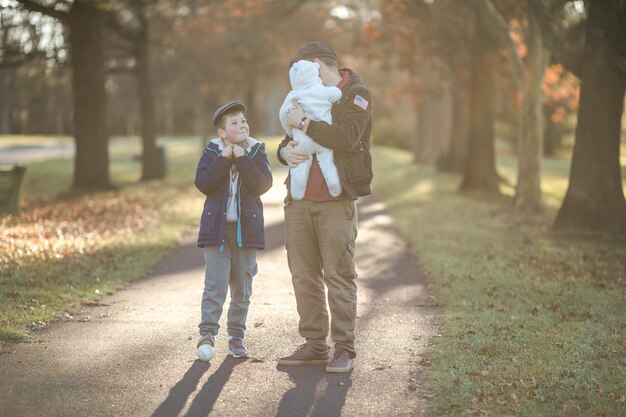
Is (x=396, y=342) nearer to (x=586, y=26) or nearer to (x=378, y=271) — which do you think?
(x=378, y=271)

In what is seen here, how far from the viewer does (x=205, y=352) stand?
6.14 meters

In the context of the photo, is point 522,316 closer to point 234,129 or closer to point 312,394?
point 312,394

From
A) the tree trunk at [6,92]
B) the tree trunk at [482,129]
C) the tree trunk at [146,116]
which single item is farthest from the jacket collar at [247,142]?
the tree trunk at [146,116]

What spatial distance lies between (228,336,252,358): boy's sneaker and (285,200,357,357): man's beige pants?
48 cm

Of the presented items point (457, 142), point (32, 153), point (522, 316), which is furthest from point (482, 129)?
point (32, 153)

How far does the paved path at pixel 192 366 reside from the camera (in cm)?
518

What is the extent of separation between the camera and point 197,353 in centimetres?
621

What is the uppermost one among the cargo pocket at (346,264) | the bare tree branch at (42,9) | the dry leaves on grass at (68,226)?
the bare tree branch at (42,9)

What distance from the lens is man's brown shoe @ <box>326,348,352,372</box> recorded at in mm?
5930

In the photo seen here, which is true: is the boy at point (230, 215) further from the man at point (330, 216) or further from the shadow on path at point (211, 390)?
the man at point (330, 216)

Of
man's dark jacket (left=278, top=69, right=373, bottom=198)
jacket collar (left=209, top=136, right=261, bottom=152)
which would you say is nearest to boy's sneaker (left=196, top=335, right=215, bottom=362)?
jacket collar (left=209, top=136, right=261, bottom=152)

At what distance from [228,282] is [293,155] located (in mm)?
1184

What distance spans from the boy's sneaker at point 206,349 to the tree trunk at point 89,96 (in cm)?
1593

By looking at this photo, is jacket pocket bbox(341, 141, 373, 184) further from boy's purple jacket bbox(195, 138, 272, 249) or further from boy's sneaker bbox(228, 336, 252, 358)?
boy's sneaker bbox(228, 336, 252, 358)
